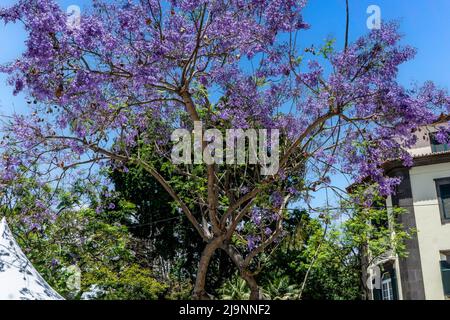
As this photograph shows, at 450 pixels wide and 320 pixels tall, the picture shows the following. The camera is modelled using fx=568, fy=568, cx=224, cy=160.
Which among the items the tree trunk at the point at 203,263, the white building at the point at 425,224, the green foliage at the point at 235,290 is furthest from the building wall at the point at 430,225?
the tree trunk at the point at 203,263

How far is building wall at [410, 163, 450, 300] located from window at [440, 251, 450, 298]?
0.41 feet

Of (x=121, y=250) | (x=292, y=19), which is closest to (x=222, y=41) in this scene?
(x=292, y=19)

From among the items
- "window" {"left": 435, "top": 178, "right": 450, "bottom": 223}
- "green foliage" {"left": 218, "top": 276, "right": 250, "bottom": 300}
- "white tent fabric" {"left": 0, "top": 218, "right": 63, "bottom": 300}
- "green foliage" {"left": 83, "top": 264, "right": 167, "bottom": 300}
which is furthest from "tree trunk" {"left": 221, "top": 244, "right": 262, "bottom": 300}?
"window" {"left": 435, "top": 178, "right": 450, "bottom": 223}

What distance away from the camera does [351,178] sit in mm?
9109

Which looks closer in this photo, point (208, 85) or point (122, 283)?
point (208, 85)

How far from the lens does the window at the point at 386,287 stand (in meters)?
19.5

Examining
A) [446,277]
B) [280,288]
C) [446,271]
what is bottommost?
[280,288]

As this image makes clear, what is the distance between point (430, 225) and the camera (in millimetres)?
18312

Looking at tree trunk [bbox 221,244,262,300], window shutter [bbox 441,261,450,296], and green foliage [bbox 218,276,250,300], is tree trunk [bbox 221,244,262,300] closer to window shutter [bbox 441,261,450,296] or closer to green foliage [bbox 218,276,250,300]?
green foliage [bbox 218,276,250,300]

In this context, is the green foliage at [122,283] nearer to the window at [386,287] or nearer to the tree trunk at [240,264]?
the tree trunk at [240,264]

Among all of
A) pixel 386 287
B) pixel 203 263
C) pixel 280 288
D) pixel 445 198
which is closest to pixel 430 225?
pixel 445 198

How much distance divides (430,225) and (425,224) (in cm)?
16

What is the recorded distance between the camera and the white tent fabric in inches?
258

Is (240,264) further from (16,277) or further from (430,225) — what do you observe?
(430,225)
